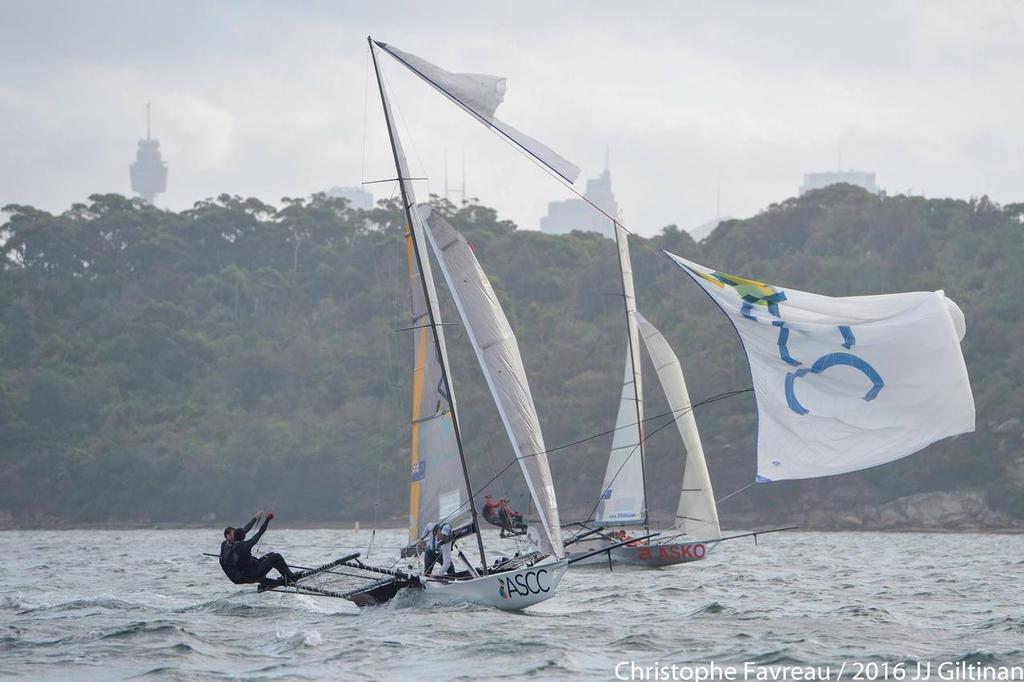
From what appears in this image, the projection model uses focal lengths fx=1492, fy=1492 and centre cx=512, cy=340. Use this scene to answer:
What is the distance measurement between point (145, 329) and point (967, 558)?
60.2 meters

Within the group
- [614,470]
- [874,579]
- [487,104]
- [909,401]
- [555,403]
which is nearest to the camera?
[909,401]

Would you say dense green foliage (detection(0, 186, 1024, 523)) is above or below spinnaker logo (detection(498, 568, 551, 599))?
above

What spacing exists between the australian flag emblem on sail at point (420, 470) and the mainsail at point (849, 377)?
20.5 ft

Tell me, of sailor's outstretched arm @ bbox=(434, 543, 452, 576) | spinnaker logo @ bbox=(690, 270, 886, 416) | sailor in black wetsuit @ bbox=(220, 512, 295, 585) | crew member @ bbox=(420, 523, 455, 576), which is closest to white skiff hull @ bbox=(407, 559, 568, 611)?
sailor's outstretched arm @ bbox=(434, 543, 452, 576)

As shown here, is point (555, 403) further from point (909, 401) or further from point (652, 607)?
point (909, 401)

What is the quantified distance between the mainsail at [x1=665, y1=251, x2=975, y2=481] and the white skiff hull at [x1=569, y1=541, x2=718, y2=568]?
41.7ft

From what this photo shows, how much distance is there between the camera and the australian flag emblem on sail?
72.1 feet

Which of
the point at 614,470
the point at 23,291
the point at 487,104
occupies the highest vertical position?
the point at 23,291

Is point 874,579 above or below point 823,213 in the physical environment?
below

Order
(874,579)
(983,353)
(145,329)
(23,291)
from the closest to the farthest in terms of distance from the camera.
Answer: (874,579) < (983,353) < (145,329) < (23,291)

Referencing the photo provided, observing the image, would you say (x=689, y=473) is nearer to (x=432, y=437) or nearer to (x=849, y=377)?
(x=432, y=437)

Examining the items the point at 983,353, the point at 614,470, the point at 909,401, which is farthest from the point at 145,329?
the point at 909,401

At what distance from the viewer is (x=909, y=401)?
53.4 feet

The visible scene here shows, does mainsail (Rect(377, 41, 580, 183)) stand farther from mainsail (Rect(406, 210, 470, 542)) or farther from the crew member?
the crew member
